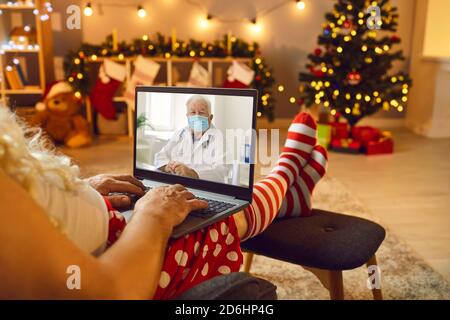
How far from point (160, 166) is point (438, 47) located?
433cm

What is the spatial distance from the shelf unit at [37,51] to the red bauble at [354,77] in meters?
2.70

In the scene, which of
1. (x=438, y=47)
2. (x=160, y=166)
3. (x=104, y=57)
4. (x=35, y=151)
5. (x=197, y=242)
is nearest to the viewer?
(x=35, y=151)

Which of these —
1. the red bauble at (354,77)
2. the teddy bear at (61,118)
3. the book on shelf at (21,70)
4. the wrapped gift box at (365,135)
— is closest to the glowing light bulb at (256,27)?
the red bauble at (354,77)

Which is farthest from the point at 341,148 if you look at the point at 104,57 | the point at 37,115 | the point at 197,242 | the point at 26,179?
the point at 26,179

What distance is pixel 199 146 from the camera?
1.01 m

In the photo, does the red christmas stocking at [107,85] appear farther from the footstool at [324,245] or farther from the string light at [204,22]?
the footstool at [324,245]

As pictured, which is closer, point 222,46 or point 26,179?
point 26,179

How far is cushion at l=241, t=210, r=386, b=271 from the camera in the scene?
1089 millimetres

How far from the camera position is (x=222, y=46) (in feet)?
14.0

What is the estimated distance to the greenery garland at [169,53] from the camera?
154 inches

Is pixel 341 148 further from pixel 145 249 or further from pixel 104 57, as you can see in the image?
pixel 145 249

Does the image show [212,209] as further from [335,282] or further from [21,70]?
[21,70]

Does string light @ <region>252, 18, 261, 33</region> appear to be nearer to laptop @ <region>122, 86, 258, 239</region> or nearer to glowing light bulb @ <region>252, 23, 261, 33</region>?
glowing light bulb @ <region>252, 23, 261, 33</region>

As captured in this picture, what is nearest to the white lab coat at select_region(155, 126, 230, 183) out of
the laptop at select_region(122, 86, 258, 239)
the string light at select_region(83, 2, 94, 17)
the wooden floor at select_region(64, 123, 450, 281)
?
the laptop at select_region(122, 86, 258, 239)
